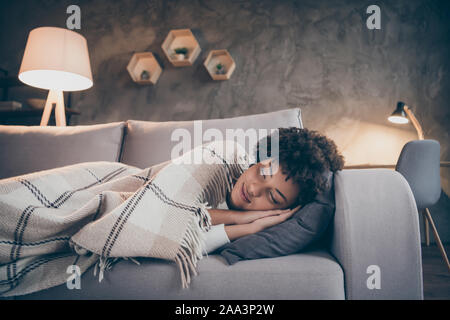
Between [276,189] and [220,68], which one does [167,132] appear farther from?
[220,68]

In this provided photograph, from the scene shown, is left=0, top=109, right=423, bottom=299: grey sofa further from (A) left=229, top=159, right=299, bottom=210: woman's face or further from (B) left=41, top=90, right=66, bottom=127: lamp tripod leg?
(B) left=41, top=90, right=66, bottom=127: lamp tripod leg

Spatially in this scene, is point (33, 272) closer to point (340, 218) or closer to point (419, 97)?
point (340, 218)

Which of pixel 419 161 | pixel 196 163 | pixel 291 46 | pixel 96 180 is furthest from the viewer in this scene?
pixel 291 46

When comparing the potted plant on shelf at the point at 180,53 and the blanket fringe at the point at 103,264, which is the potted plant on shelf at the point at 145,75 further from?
the blanket fringe at the point at 103,264

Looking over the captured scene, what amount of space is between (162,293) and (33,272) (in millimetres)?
308

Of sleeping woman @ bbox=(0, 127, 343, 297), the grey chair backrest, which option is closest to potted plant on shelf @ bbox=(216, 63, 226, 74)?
the grey chair backrest

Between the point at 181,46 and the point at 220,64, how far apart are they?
1.45ft

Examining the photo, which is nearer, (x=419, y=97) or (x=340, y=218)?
(x=340, y=218)

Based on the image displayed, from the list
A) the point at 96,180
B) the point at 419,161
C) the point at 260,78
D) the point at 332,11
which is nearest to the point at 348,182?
the point at 96,180

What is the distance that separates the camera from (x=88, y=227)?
2.14 feet

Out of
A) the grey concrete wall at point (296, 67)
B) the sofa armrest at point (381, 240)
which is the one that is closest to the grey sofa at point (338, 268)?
the sofa armrest at point (381, 240)

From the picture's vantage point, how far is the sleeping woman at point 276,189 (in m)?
0.73

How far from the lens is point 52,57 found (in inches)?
66.8

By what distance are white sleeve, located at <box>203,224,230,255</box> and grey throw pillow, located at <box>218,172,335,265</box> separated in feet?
0.05
